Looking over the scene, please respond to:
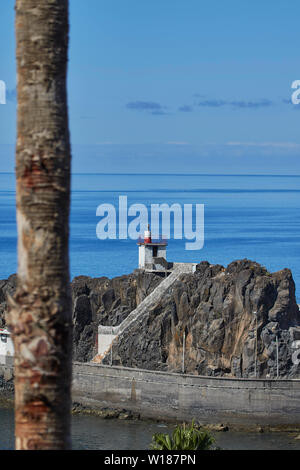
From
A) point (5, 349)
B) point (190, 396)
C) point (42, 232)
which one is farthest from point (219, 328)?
point (42, 232)

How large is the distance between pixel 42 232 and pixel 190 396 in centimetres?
4570

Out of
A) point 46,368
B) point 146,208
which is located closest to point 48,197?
point 46,368

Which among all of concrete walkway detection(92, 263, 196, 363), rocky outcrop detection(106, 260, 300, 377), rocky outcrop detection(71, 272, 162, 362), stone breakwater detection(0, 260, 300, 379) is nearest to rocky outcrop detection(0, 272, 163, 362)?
rocky outcrop detection(71, 272, 162, 362)

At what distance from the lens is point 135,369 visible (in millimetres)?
55969

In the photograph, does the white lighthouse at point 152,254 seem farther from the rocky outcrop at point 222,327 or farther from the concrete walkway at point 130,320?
the rocky outcrop at point 222,327

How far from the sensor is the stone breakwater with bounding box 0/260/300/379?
2126 inches

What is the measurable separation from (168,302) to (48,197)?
51.9 m

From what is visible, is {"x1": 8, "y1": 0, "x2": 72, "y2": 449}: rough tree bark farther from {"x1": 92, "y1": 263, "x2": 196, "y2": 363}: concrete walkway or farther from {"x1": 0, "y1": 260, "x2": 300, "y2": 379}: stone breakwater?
{"x1": 92, "y1": 263, "x2": 196, "y2": 363}: concrete walkway

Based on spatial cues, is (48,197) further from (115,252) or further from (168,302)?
(115,252)

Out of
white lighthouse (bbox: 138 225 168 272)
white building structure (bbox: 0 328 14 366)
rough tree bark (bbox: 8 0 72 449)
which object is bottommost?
rough tree bark (bbox: 8 0 72 449)

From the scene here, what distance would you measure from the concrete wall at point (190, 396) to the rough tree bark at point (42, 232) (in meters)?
42.8

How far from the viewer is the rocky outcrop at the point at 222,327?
54.1 m

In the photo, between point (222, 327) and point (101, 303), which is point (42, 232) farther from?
point (101, 303)

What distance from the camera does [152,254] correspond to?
214 feet
